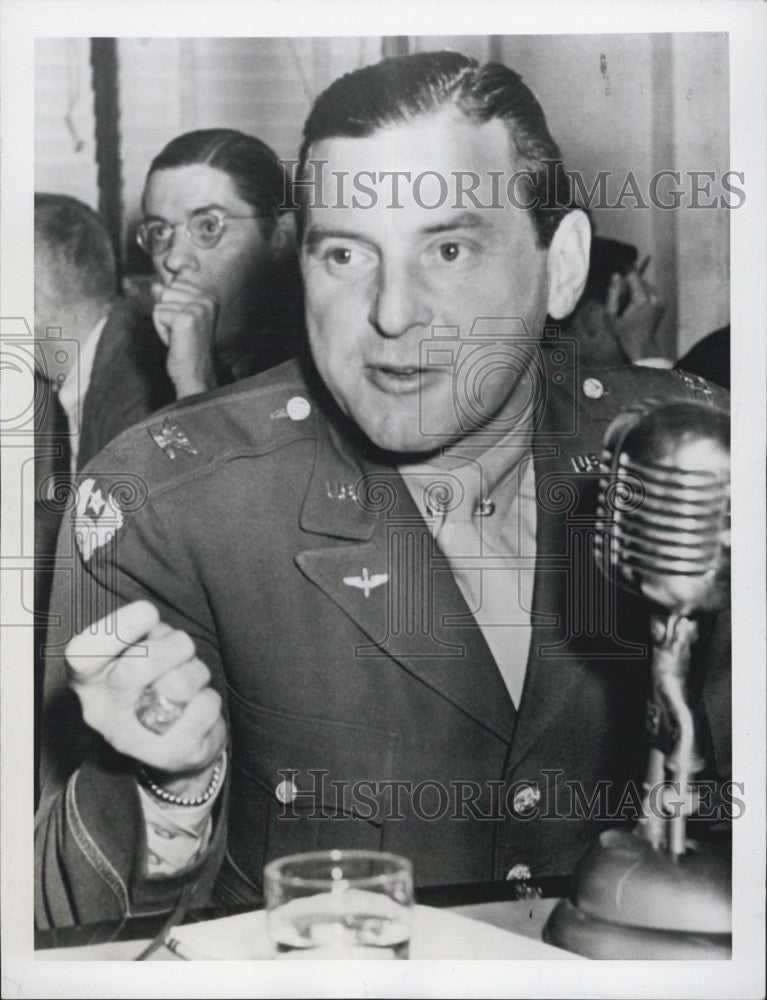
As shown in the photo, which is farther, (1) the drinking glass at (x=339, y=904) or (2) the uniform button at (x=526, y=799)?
(2) the uniform button at (x=526, y=799)

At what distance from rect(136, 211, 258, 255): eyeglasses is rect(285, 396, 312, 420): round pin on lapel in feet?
0.79

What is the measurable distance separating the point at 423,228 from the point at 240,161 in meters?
0.27

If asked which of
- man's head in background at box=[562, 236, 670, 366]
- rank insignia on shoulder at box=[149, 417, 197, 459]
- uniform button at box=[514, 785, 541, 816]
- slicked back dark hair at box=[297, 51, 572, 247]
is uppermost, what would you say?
slicked back dark hair at box=[297, 51, 572, 247]

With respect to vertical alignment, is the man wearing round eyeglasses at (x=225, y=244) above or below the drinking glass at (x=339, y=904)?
above

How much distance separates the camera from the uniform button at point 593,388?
172 cm

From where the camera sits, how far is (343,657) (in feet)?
5.58

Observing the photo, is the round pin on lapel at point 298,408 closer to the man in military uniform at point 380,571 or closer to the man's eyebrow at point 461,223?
the man in military uniform at point 380,571

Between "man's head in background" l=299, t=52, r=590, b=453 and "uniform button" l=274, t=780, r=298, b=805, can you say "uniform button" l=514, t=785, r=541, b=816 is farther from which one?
"man's head in background" l=299, t=52, r=590, b=453

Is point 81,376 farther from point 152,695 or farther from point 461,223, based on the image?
point 461,223

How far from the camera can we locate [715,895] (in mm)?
1718

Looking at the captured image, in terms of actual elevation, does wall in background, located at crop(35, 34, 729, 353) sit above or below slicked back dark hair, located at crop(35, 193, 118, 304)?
above

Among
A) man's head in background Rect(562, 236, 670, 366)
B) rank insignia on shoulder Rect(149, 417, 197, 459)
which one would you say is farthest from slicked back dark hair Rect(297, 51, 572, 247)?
rank insignia on shoulder Rect(149, 417, 197, 459)

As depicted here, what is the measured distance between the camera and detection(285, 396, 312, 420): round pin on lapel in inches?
67.9

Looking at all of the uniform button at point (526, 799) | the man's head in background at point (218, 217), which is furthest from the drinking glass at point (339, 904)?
the man's head in background at point (218, 217)
